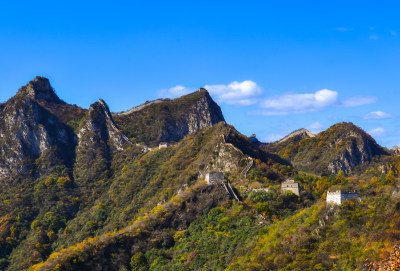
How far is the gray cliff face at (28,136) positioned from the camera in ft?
543

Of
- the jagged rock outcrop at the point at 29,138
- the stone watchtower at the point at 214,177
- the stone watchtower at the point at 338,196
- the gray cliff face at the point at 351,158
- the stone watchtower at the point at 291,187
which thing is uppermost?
the jagged rock outcrop at the point at 29,138

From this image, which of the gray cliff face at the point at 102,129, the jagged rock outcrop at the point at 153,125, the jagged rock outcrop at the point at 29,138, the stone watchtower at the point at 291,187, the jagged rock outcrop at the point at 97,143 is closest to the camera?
the stone watchtower at the point at 291,187

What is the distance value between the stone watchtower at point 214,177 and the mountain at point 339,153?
66.0 m

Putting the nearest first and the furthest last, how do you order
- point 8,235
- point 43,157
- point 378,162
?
point 8,235 → point 43,157 → point 378,162

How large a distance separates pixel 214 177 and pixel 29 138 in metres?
77.2

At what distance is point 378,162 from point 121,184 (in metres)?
79.7

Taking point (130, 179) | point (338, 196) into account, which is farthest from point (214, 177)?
point (130, 179)

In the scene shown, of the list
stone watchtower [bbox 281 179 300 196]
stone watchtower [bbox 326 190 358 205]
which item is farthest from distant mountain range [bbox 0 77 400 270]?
stone watchtower [bbox 326 190 358 205]

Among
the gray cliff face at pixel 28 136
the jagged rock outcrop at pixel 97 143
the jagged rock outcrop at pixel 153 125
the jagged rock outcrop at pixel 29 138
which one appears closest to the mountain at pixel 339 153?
Result: the jagged rock outcrop at pixel 153 125

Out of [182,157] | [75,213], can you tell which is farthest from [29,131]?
[182,157]

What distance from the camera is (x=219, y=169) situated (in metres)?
122

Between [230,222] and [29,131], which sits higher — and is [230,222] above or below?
below

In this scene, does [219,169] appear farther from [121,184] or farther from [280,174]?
[121,184]

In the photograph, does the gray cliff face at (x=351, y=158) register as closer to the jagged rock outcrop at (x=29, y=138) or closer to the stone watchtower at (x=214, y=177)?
the jagged rock outcrop at (x=29, y=138)
